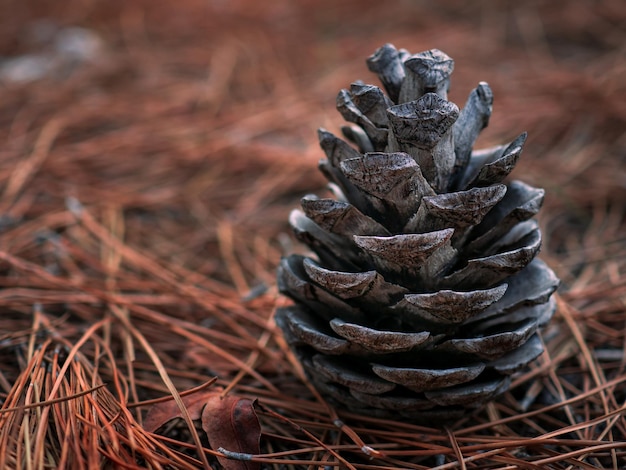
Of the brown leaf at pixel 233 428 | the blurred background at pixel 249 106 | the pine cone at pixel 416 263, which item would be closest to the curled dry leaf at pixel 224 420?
the brown leaf at pixel 233 428

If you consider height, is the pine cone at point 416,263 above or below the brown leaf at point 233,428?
above

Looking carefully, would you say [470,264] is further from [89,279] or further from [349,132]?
[89,279]

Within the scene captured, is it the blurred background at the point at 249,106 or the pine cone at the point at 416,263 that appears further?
the blurred background at the point at 249,106

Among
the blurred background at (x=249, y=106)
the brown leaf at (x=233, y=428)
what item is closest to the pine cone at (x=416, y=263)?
the brown leaf at (x=233, y=428)

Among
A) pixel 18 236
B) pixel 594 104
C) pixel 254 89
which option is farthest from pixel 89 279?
pixel 594 104

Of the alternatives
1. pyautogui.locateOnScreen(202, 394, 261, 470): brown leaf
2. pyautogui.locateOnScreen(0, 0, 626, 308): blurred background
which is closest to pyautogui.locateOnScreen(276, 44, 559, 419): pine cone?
pyautogui.locateOnScreen(202, 394, 261, 470): brown leaf

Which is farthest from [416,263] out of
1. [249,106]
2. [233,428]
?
[249,106]

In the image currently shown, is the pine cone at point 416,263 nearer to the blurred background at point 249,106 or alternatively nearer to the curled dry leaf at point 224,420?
the curled dry leaf at point 224,420

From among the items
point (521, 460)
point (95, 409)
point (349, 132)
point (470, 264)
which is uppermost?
point (349, 132)
